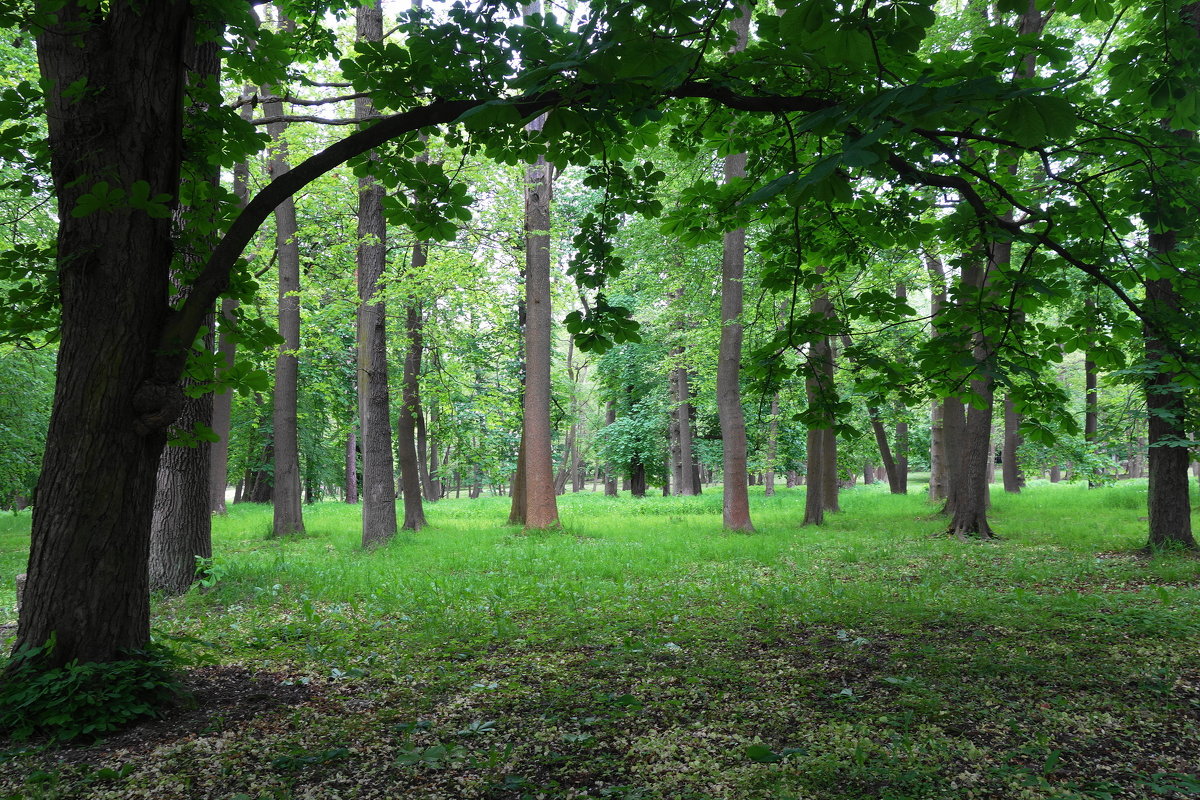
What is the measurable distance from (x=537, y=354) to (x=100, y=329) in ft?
30.0

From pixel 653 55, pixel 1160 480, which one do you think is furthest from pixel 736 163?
pixel 653 55

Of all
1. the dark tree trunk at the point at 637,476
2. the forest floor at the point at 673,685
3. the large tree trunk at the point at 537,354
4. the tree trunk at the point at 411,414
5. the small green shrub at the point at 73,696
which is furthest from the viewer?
the dark tree trunk at the point at 637,476

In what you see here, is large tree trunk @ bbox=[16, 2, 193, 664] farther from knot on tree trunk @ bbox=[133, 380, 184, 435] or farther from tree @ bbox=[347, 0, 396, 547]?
tree @ bbox=[347, 0, 396, 547]

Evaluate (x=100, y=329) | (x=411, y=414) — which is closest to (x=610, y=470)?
(x=411, y=414)

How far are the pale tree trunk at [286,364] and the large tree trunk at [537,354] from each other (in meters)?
4.28

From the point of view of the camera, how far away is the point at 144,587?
3609mm

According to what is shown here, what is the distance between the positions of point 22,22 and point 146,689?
339cm

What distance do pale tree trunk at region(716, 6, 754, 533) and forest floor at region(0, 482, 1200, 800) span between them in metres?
3.94

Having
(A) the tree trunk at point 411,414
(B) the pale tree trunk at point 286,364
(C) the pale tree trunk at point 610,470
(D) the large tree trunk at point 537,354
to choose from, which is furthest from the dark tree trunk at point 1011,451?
(B) the pale tree trunk at point 286,364

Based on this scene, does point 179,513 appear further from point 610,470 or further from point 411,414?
point 610,470

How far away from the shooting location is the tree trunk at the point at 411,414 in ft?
42.6

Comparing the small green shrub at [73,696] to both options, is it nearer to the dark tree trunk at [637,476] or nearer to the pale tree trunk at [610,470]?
the dark tree trunk at [637,476]

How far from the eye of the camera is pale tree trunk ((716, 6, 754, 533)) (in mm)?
12023

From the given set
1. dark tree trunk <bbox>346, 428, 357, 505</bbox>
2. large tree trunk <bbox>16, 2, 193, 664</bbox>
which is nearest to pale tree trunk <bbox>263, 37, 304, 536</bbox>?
large tree trunk <bbox>16, 2, 193, 664</bbox>
